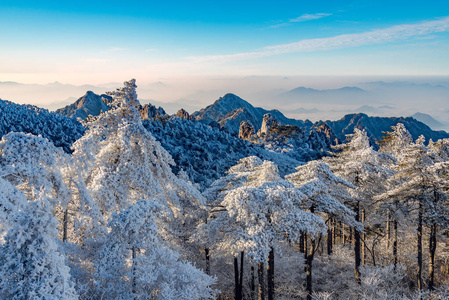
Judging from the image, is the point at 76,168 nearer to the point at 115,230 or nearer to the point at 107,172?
the point at 107,172

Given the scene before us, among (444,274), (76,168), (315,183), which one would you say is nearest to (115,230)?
(76,168)

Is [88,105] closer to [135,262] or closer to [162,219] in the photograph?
[162,219]

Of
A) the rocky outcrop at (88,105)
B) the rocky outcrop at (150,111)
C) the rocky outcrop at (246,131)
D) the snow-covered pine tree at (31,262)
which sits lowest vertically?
the rocky outcrop at (246,131)

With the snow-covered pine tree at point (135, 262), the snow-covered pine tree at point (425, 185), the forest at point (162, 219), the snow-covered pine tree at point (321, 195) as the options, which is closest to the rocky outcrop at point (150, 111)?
the forest at point (162, 219)

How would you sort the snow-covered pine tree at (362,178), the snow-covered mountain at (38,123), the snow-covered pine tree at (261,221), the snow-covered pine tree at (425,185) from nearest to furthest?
the snow-covered pine tree at (261,221), the snow-covered pine tree at (425,185), the snow-covered pine tree at (362,178), the snow-covered mountain at (38,123)

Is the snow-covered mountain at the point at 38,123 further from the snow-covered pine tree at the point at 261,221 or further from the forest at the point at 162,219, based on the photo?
the snow-covered pine tree at the point at 261,221

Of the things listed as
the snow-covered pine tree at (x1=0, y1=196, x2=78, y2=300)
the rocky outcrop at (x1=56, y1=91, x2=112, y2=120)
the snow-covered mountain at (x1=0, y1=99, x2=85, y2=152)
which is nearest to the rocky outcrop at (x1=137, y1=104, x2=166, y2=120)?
the snow-covered mountain at (x1=0, y1=99, x2=85, y2=152)

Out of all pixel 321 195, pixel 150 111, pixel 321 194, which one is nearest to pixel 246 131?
pixel 150 111

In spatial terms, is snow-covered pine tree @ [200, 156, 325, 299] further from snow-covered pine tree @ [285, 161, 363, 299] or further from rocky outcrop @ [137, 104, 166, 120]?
rocky outcrop @ [137, 104, 166, 120]
